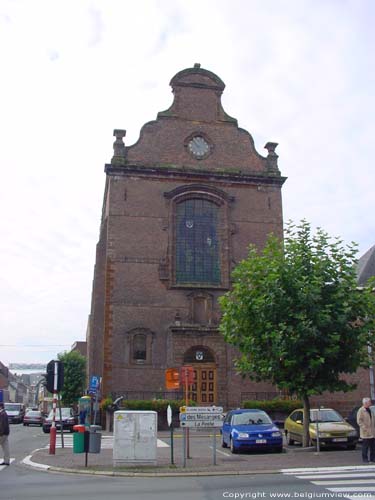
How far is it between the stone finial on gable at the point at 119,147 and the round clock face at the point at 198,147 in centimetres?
404

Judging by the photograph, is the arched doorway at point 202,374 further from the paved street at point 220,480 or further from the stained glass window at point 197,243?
the paved street at point 220,480

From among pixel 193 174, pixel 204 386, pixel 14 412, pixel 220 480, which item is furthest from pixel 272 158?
pixel 14 412

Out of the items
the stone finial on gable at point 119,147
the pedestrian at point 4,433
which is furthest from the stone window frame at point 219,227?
the pedestrian at point 4,433

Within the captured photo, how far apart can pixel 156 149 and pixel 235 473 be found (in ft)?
83.2

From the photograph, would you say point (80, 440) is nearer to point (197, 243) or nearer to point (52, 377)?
point (52, 377)

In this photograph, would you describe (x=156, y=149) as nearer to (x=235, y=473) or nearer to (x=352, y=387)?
(x=352, y=387)

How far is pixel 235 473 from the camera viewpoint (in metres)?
13.1

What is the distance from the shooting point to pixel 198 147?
3666 centimetres

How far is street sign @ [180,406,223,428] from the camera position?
603 inches

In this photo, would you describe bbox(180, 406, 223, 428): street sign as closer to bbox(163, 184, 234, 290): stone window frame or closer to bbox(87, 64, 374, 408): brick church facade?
bbox(87, 64, 374, 408): brick church facade

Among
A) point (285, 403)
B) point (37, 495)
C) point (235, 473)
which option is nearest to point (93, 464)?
point (235, 473)

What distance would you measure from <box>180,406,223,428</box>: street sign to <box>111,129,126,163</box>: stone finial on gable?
2185 cm

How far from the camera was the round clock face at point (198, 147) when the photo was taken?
119 feet

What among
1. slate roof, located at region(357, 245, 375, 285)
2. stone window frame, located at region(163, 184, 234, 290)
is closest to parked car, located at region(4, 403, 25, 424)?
stone window frame, located at region(163, 184, 234, 290)
